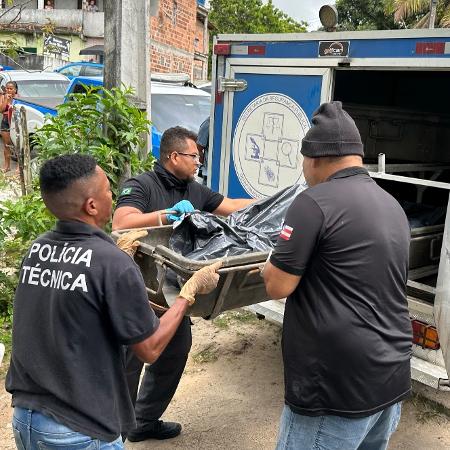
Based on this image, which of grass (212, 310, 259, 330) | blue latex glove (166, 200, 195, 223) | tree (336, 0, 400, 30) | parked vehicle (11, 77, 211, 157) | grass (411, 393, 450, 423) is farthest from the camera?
tree (336, 0, 400, 30)

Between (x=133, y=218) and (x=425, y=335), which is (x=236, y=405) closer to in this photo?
(x=425, y=335)

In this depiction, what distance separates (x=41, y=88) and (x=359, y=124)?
952cm

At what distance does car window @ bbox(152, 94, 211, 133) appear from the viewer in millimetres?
8562

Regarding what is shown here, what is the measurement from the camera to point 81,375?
1893mm

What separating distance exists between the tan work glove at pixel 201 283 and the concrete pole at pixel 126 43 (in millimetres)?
2893

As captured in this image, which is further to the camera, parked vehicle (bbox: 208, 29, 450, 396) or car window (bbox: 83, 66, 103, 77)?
car window (bbox: 83, 66, 103, 77)

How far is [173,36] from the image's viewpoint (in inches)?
761

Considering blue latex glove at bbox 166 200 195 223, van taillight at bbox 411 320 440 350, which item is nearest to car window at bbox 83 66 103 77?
blue latex glove at bbox 166 200 195 223

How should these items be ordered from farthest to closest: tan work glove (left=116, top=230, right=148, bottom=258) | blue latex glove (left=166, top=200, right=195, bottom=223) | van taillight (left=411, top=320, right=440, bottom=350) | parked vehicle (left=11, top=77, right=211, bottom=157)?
parked vehicle (left=11, top=77, right=211, bottom=157) → van taillight (left=411, top=320, right=440, bottom=350) → blue latex glove (left=166, top=200, right=195, bottom=223) → tan work glove (left=116, top=230, right=148, bottom=258)

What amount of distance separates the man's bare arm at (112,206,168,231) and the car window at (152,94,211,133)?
16.7 feet

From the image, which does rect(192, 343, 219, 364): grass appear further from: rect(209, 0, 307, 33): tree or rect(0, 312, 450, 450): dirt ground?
rect(209, 0, 307, 33): tree

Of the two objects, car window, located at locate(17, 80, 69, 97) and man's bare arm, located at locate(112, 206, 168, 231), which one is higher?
car window, located at locate(17, 80, 69, 97)

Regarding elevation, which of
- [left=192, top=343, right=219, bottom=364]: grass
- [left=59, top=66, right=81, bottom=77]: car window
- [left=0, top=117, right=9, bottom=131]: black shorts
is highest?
[left=59, top=66, right=81, bottom=77]: car window

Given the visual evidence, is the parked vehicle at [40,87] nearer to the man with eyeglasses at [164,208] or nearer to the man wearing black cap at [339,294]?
the man with eyeglasses at [164,208]
